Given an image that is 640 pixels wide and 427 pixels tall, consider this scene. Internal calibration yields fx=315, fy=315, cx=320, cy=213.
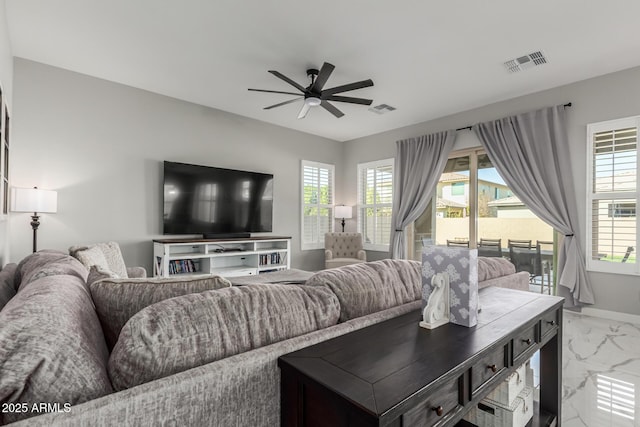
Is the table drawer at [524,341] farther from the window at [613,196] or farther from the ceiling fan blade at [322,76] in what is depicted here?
the window at [613,196]

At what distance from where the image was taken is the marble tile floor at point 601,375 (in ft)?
5.95

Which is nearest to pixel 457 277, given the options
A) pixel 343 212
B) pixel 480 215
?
pixel 480 215

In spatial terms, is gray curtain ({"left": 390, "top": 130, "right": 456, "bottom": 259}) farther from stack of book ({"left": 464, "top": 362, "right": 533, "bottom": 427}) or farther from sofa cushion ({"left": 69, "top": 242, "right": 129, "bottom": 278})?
sofa cushion ({"left": 69, "top": 242, "right": 129, "bottom": 278})

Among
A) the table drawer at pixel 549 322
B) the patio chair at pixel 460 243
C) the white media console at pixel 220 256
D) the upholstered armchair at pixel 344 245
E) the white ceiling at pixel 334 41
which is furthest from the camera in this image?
the upholstered armchair at pixel 344 245

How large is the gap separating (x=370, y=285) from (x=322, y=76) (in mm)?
2277

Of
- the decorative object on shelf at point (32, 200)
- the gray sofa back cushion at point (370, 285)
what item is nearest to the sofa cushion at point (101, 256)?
the decorative object on shelf at point (32, 200)

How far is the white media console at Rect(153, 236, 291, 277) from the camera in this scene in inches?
157

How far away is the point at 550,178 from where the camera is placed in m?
3.87

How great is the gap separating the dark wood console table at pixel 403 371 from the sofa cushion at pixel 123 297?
449 mm

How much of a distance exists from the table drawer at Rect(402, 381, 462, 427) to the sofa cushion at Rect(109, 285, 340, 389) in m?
0.42

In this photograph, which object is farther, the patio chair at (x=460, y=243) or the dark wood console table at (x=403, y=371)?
the patio chair at (x=460, y=243)

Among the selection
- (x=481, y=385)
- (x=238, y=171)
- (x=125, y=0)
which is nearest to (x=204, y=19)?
(x=125, y=0)

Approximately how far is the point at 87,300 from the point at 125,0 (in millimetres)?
2469

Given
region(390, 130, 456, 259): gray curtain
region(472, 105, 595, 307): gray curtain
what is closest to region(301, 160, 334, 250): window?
region(390, 130, 456, 259): gray curtain
